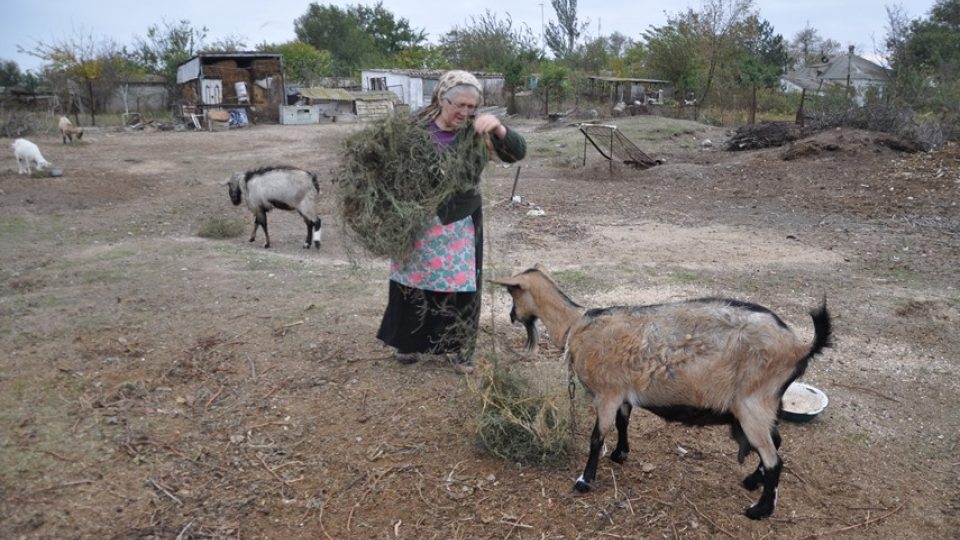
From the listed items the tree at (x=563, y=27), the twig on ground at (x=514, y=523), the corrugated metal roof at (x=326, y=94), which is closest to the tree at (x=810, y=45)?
the tree at (x=563, y=27)

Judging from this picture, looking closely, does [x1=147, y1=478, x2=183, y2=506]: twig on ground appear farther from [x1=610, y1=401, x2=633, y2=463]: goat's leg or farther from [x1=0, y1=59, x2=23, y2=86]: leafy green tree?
[x1=0, y1=59, x2=23, y2=86]: leafy green tree

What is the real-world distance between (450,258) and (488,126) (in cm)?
86

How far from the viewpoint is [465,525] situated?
3.07m

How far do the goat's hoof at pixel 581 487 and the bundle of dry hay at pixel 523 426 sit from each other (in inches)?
8.8

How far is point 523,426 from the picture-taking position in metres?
3.37

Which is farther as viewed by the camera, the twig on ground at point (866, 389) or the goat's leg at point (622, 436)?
the twig on ground at point (866, 389)

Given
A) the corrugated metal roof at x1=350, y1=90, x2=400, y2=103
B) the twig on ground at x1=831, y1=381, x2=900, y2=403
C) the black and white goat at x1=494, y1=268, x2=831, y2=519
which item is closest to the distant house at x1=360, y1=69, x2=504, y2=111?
the corrugated metal roof at x1=350, y1=90, x2=400, y2=103

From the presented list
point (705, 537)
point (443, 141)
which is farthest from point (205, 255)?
point (705, 537)

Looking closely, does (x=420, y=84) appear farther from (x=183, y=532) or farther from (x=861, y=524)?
(x=861, y=524)

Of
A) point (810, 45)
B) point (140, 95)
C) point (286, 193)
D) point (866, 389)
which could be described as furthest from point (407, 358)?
point (810, 45)

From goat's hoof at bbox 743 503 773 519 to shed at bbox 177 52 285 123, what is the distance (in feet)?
96.0

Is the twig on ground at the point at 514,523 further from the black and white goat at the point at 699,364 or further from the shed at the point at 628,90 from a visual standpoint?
the shed at the point at 628,90

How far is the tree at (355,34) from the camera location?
54.4 m

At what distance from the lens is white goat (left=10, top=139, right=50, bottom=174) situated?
503 inches
